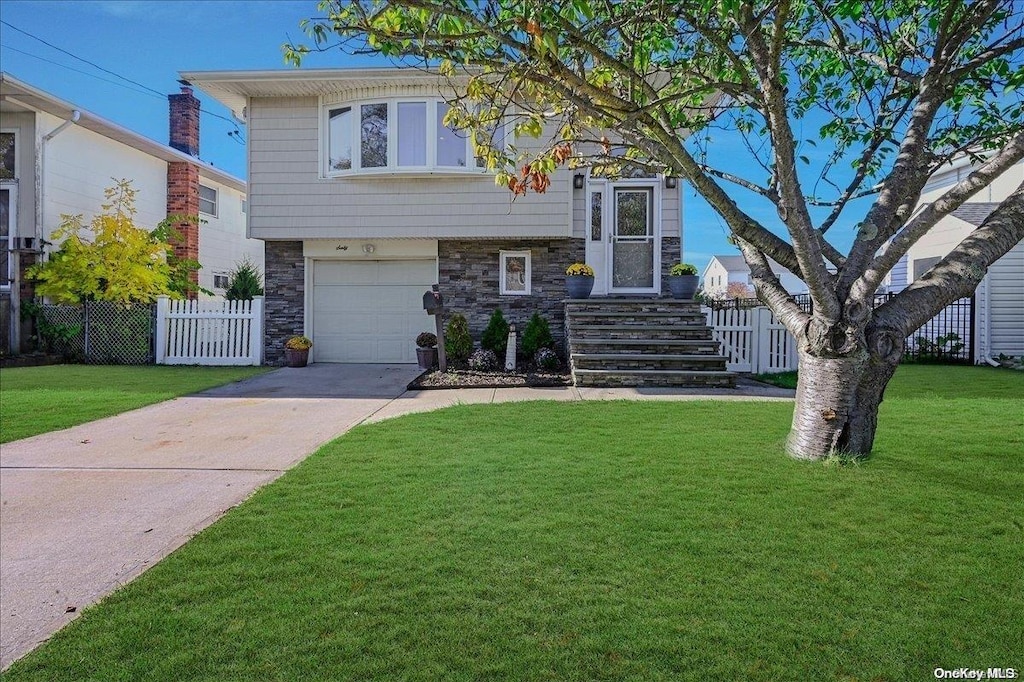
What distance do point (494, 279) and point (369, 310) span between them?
2650 millimetres

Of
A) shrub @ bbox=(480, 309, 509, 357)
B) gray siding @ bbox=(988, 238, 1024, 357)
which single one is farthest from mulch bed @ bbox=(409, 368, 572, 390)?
gray siding @ bbox=(988, 238, 1024, 357)

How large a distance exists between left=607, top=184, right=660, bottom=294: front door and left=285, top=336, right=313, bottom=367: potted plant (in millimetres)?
5940

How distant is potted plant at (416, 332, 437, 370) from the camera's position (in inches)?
459

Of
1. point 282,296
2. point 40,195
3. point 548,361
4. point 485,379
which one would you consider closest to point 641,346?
point 548,361

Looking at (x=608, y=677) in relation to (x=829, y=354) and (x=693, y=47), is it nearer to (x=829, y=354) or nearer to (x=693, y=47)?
(x=829, y=354)

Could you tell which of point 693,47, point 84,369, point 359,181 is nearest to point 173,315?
point 84,369

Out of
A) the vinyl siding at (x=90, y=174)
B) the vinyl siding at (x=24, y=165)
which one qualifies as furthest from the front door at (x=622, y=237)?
the vinyl siding at (x=24, y=165)

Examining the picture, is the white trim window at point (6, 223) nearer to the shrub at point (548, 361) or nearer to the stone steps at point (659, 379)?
the shrub at point (548, 361)

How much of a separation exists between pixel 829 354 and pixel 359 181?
31.6 feet

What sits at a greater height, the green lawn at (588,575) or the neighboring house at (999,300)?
the neighboring house at (999,300)

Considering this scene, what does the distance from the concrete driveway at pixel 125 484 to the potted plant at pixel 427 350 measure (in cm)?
305

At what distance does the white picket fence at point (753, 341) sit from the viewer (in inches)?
462

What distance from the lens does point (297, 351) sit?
40.6 feet

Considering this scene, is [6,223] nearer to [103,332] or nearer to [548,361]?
[103,332]
